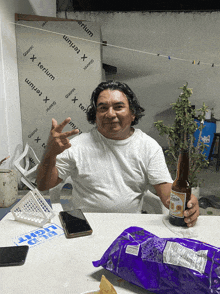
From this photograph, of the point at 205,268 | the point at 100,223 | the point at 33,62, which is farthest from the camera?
the point at 33,62

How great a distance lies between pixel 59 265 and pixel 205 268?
0.43 meters

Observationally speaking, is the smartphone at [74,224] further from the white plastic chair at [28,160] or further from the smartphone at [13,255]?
the white plastic chair at [28,160]

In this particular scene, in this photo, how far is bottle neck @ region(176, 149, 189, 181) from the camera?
944mm

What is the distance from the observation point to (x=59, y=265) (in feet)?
2.40

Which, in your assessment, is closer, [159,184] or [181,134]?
[159,184]

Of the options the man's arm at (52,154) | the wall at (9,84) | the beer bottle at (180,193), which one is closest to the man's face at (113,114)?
the man's arm at (52,154)

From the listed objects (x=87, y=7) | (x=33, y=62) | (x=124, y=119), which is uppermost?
(x=87, y=7)

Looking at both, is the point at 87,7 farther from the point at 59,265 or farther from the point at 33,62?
the point at 59,265

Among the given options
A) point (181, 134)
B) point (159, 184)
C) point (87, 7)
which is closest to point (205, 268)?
point (159, 184)

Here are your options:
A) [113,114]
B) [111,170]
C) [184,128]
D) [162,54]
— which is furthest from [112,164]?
[162,54]

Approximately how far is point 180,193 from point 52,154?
62cm

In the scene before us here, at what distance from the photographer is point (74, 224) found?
95cm

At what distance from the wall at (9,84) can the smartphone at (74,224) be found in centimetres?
216

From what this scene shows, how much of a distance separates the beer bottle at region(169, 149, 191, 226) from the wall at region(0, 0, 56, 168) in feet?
8.11
